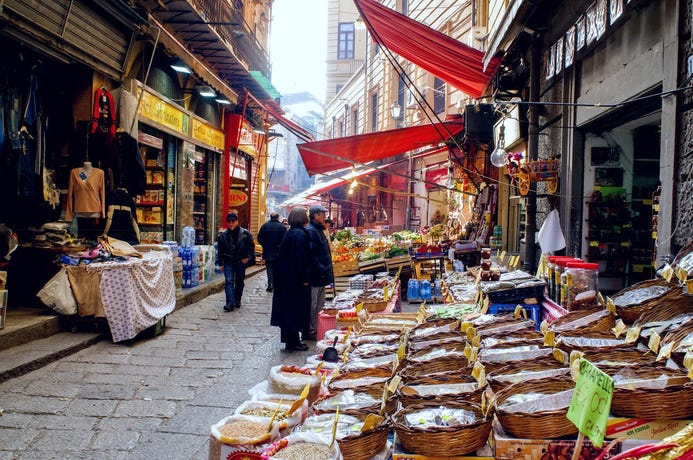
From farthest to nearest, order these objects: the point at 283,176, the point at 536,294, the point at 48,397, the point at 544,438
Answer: the point at 283,176 < the point at 536,294 < the point at 48,397 < the point at 544,438

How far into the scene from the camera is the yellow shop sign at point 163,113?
10.3 metres

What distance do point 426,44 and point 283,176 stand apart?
5568 centimetres

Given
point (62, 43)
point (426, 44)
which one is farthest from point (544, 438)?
point (426, 44)

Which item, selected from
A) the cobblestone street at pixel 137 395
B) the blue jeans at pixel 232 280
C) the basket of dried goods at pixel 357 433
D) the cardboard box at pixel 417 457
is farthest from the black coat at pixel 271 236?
the cardboard box at pixel 417 457

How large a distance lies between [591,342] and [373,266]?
7788 mm

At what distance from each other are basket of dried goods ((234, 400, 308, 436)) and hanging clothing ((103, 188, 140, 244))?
630cm

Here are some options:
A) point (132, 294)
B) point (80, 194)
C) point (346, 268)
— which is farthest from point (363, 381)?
point (346, 268)

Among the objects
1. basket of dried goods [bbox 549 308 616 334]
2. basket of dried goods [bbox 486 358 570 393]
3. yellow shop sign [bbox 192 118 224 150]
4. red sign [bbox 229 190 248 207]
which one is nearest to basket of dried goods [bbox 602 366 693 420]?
basket of dried goods [bbox 486 358 570 393]

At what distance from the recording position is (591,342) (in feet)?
10.9

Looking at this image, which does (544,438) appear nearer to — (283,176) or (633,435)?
(633,435)

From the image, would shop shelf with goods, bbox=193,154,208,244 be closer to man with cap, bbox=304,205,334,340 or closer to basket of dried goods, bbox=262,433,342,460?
man with cap, bbox=304,205,334,340

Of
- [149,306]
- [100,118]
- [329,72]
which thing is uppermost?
[329,72]

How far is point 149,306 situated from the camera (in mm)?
7316

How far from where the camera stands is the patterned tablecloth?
6.82 meters
